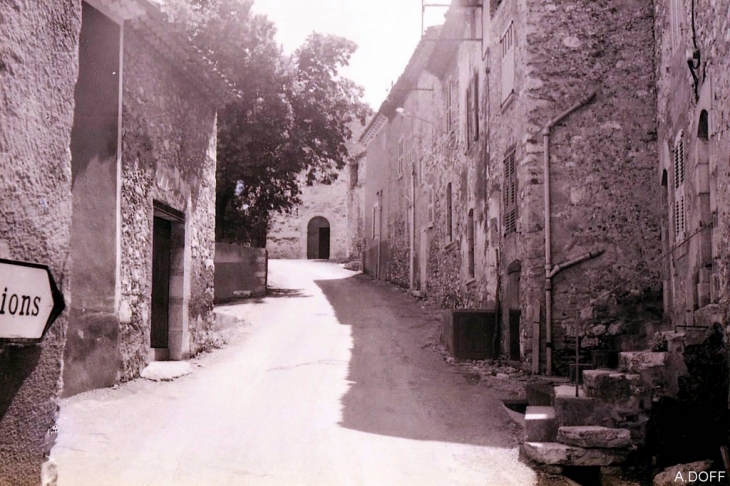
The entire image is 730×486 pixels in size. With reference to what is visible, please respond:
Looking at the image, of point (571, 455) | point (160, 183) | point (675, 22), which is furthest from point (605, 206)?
point (160, 183)

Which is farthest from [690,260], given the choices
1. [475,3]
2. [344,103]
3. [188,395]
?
[344,103]

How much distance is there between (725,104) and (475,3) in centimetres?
966

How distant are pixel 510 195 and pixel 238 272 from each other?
1066 cm

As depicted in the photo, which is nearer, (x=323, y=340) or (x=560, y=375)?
(x=560, y=375)

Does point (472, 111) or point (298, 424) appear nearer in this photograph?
point (298, 424)

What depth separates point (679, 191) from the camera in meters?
10.0

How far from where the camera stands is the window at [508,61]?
13.0 m

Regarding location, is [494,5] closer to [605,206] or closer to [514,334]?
[605,206]

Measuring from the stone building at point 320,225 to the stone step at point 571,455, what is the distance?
3385 centimetres

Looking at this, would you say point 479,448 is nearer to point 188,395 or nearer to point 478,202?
point 188,395

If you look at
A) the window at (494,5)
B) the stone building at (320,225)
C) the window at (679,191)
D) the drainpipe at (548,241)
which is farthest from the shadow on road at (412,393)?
the stone building at (320,225)

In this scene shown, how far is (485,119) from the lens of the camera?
15469 millimetres

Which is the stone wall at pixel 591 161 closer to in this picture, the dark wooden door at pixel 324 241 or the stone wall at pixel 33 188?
the stone wall at pixel 33 188

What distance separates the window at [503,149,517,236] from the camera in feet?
42.3
